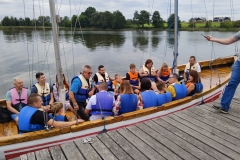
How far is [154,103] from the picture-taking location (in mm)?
4164

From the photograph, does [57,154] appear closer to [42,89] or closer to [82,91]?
[82,91]

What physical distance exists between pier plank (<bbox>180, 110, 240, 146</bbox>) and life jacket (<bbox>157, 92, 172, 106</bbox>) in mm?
471

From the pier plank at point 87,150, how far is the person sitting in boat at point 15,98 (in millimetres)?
1903

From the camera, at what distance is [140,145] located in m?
2.90

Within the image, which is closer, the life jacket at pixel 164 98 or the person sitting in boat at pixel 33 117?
the person sitting in boat at pixel 33 117

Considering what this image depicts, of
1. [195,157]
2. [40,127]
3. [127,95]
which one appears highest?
[127,95]

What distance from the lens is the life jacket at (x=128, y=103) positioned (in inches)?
147

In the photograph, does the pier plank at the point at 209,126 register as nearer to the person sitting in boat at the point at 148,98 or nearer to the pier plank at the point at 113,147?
the person sitting in boat at the point at 148,98

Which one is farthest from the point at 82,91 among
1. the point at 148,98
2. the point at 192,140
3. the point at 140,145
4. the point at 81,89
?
the point at 192,140

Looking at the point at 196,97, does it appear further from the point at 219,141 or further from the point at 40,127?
the point at 40,127

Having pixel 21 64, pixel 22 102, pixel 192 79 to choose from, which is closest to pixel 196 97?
pixel 192 79

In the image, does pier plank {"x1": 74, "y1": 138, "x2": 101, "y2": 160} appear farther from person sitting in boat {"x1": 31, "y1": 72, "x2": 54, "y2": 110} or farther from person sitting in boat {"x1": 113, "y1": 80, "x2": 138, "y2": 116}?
person sitting in boat {"x1": 31, "y1": 72, "x2": 54, "y2": 110}

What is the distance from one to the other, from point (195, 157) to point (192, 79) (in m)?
2.46

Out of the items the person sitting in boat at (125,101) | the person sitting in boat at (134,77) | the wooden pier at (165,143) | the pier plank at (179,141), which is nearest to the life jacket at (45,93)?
the person sitting in boat at (125,101)
